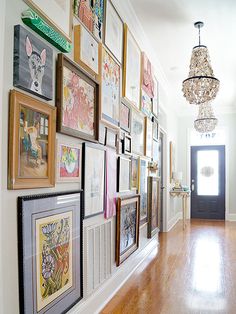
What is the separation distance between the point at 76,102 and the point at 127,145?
1.37 m

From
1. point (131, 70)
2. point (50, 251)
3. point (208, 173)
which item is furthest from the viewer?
point (208, 173)

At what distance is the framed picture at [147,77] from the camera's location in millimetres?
4246

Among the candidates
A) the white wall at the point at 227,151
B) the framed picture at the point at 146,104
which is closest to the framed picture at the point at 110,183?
the framed picture at the point at 146,104

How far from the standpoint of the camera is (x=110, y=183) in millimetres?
2941

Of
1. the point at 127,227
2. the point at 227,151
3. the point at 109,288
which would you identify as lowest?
the point at 109,288

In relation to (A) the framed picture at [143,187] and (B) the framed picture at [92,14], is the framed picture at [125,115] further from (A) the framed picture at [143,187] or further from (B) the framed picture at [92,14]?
(B) the framed picture at [92,14]

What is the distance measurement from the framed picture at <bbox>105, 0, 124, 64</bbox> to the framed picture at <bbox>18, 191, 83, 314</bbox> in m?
1.57

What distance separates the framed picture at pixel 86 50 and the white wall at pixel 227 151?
6789 mm

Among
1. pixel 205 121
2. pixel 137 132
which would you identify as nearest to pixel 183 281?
pixel 137 132

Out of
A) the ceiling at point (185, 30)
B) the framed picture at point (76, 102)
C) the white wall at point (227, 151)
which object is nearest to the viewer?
the framed picture at point (76, 102)

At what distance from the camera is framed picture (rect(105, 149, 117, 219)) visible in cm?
286

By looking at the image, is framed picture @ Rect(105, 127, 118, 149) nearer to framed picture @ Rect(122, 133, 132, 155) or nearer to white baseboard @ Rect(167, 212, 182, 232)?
framed picture @ Rect(122, 133, 132, 155)

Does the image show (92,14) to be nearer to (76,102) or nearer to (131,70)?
(76,102)

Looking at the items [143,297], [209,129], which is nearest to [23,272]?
[143,297]
